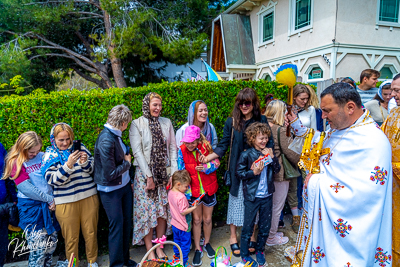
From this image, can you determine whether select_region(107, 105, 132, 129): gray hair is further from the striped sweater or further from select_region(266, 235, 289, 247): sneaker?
select_region(266, 235, 289, 247): sneaker

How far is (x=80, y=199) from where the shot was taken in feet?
9.50


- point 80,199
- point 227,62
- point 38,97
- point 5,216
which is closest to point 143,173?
point 80,199

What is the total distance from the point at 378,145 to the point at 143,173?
264 centimetres

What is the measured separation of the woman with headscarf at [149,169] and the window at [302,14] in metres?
8.66

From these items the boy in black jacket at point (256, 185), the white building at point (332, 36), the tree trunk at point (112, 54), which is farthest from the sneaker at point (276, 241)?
the tree trunk at point (112, 54)

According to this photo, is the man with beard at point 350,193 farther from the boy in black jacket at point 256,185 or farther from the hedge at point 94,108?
the hedge at point 94,108

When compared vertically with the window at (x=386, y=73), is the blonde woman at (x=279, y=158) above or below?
below

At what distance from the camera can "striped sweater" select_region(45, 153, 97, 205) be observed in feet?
8.78

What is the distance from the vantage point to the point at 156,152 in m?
3.29

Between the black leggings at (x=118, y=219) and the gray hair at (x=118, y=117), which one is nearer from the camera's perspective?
the gray hair at (x=118, y=117)

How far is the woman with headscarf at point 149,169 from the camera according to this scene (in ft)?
10.6

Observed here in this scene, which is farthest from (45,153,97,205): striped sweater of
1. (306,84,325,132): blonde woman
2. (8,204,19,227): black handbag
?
(306,84,325,132): blonde woman

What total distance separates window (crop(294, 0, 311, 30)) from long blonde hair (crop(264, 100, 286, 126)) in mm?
7315

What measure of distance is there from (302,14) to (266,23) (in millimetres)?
2462
